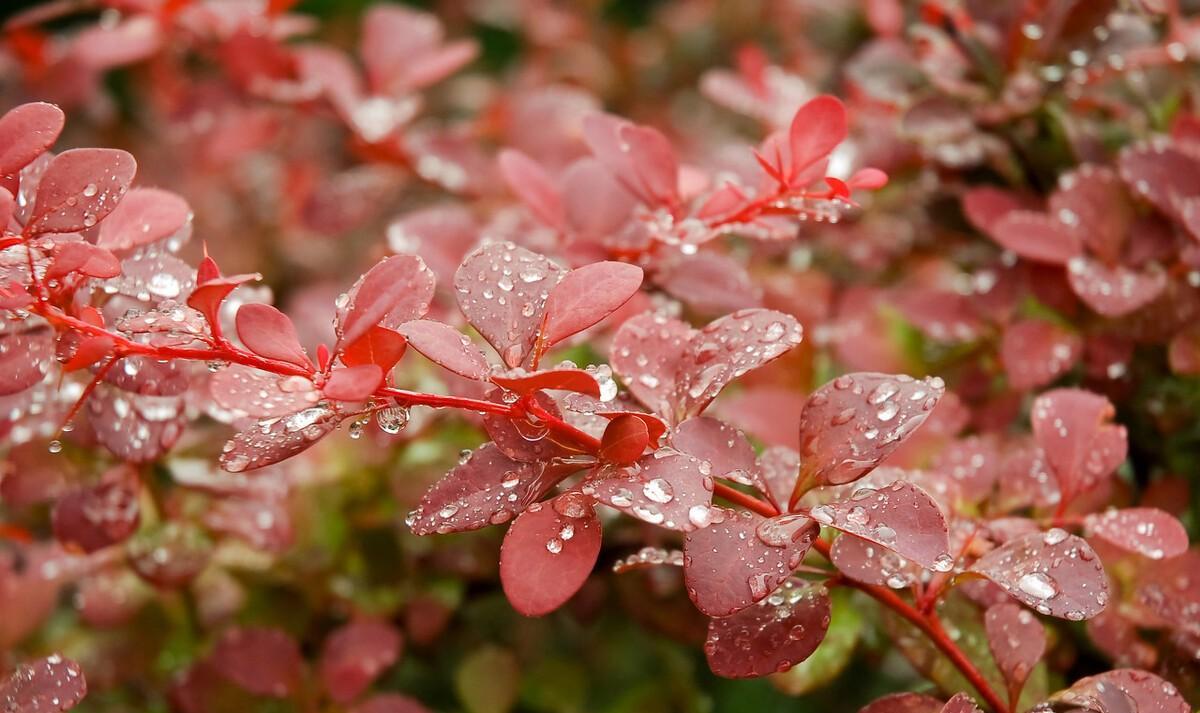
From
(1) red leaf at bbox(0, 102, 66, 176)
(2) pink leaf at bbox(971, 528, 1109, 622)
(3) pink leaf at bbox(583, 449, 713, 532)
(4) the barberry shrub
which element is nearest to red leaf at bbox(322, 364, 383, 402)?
(4) the barberry shrub

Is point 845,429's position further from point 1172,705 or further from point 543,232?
point 543,232

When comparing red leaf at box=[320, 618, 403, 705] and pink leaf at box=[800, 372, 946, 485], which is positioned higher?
pink leaf at box=[800, 372, 946, 485]

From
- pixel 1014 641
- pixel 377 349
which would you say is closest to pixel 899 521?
pixel 1014 641

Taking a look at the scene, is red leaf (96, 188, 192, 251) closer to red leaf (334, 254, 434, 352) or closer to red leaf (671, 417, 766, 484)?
red leaf (334, 254, 434, 352)

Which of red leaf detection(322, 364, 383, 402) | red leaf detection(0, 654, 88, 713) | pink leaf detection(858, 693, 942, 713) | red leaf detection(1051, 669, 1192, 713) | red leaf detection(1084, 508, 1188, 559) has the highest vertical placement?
red leaf detection(322, 364, 383, 402)

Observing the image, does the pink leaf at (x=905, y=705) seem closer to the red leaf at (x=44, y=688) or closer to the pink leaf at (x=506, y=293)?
the pink leaf at (x=506, y=293)
